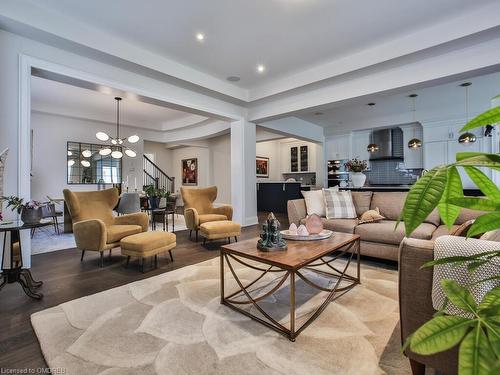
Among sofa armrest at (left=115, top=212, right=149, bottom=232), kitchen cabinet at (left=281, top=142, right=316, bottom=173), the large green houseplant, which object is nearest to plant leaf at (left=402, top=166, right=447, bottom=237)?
the large green houseplant

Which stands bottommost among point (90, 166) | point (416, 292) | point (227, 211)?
point (416, 292)

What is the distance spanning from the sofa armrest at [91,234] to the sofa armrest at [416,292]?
10.1 ft

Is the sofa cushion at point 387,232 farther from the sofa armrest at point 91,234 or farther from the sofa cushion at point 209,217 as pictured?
the sofa armrest at point 91,234

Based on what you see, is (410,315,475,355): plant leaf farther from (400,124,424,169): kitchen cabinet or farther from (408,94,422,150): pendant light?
(400,124,424,169): kitchen cabinet

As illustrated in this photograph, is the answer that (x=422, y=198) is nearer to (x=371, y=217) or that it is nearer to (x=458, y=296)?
(x=458, y=296)

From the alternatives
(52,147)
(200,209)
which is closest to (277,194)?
(200,209)

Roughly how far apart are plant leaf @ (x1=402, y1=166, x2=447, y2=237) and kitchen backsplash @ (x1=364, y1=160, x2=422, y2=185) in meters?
8.37

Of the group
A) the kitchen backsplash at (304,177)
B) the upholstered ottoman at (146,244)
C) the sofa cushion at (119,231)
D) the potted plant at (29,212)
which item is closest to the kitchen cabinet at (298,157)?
the kitchen backsplash at (304,177)

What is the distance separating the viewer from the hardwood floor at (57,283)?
5.28ft

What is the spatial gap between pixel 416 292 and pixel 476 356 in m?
1.02

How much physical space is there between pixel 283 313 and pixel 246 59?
3665 mm

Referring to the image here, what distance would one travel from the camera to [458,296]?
55 centimetres

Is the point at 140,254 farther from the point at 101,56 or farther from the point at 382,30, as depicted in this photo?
the point at 382,30


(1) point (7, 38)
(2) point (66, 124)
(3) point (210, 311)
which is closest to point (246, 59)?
(1) point (7, 38)
